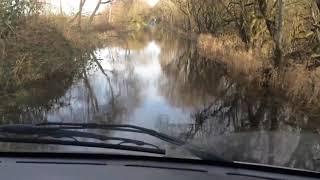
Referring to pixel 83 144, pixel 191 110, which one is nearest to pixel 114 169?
pixel 83 144

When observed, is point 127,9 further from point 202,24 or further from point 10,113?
point 10,113

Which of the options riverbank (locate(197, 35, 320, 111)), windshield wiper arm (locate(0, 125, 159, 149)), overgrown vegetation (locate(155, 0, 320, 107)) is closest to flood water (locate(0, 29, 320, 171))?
windshield wiper arm (locate(0, 125, 159, 149))

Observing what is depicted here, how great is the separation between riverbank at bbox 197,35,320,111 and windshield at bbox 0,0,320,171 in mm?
37

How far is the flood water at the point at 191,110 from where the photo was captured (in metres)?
2.80

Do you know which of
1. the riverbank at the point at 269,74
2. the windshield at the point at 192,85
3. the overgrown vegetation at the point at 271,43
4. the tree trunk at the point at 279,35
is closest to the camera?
the windshield at the point at 192,85

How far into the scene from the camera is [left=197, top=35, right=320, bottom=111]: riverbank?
13.4m

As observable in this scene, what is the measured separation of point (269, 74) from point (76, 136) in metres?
14.3

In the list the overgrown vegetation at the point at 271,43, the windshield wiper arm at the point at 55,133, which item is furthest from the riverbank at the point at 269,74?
the windshield wiper arm at the point at 55,133

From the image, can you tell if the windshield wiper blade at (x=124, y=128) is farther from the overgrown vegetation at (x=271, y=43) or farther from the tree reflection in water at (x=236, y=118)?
the overgrown vegetation at (x=271, y=43)

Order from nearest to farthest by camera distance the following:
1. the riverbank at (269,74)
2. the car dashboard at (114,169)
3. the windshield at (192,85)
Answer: the car dashboard at (114,169) → the windshield at (192,85) → the riverbank at (269,74)

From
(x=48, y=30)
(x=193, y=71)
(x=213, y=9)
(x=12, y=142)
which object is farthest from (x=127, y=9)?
(x=12, y=142)

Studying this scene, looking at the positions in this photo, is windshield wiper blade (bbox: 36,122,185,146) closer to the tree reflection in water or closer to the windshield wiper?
the windshield wiper

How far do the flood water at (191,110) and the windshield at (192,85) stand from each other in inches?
0.6

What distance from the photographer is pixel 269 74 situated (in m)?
16.7
